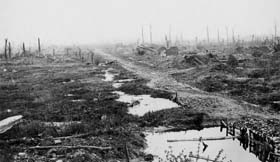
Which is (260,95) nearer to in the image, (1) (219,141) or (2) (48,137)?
(1) (219,141)

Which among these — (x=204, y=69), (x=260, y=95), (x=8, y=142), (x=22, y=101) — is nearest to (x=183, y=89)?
(x=260, y=95)

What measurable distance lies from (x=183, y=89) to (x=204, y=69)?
348 inches

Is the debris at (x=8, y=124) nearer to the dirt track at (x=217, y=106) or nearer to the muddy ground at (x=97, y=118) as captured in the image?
the muddy ground at (x=97, y=118)

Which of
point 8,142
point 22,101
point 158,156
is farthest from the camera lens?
point 22,101

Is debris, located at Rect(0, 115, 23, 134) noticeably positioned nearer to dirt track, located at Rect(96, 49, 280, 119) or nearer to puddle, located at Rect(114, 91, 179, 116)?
puddle, located at Rect(114, 91, 179, 116)

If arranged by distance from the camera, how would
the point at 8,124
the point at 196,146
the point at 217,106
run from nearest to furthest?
the point at 196,146 < the point at 8,124 < the point at 217,106

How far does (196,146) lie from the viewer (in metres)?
11.6

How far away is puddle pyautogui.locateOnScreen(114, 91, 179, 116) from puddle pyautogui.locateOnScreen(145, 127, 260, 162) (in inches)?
165

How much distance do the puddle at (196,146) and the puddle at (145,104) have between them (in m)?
4.19

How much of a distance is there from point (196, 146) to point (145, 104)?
801 cm

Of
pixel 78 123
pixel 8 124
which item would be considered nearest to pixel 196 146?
pixel 78 123

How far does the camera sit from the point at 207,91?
2269 cm

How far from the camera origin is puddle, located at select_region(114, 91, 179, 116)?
17.8 meters

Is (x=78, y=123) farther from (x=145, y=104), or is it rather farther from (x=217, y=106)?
(x=217, y=106)
